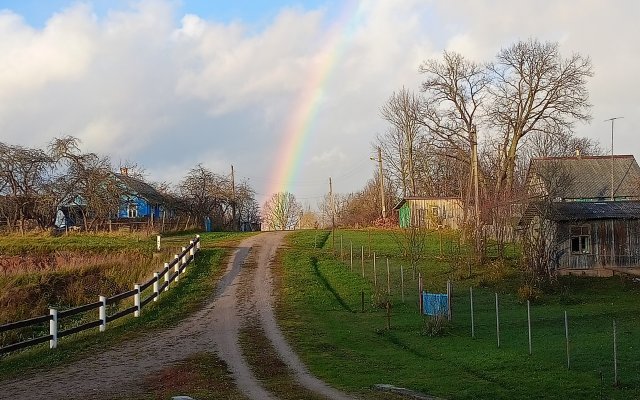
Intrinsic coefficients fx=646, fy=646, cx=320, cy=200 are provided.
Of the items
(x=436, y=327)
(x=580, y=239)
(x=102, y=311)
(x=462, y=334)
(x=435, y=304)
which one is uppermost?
(x=580, y=239)

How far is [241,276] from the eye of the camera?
28938 millimetres

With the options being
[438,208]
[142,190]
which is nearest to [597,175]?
[438,208]

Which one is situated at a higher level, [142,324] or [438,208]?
[438,208]

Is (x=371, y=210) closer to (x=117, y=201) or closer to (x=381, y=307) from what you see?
(x=117, y=201)

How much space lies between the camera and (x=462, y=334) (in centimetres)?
1842

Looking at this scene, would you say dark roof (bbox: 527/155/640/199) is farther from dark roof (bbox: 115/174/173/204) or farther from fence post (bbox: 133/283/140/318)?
fence post (bbox: 133/283/140/318)

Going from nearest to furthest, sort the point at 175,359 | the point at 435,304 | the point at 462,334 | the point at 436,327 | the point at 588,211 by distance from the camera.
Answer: the point at 175,359, the point at 436,327, the point at 462,334, the point at 435,304, the point at 588,211

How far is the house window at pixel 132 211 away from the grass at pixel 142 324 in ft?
81.3

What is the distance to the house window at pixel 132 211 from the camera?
56.7 metres

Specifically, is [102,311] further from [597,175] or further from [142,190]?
[597,175]

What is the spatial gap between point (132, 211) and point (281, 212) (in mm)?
41955

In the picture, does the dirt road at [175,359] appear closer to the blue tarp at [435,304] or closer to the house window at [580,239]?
the blue tarp at [435,304]

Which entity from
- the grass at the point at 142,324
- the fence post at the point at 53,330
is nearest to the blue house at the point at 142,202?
the grass at the point at 142,324

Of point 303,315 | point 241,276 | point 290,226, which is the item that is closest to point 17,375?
point 303,315
